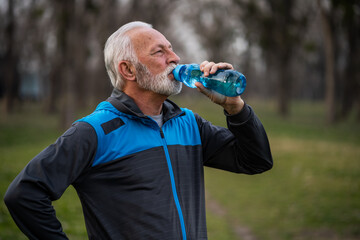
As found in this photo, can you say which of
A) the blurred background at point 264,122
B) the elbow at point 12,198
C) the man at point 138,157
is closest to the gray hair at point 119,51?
the man at point 138,157

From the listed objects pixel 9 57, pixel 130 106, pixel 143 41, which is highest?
pixel 9 57

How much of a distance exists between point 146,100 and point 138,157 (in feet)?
1.33

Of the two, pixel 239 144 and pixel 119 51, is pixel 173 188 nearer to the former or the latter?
pixel 239 144

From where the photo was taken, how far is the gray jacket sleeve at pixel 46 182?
187 centimetres

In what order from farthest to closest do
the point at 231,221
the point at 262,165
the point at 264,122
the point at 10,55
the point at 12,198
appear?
the point at 10,55 → the point at 264,122 → the point at 231,221 → the point at 262,165 → the point at 12,198

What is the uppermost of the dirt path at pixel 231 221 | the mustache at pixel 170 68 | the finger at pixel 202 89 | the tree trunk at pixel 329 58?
the tree trunk at pixel 329 58

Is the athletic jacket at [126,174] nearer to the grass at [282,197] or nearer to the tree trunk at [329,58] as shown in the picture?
the grass at [282,197]

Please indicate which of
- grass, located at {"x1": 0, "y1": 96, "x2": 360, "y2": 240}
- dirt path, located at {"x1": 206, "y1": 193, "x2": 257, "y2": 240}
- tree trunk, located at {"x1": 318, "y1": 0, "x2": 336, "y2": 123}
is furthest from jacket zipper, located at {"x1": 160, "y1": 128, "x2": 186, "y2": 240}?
tree trunk, located at {"x1": 318, "y1": 0, "x2": 336, "y2": 123}

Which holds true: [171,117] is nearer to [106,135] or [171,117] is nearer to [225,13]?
[106,135]

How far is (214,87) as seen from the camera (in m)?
2.21

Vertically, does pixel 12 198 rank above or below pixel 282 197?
above

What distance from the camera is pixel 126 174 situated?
6.91 ft

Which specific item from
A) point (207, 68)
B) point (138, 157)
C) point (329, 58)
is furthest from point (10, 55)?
point (207, 68)

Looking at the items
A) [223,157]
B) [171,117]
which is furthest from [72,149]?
[223,157]
